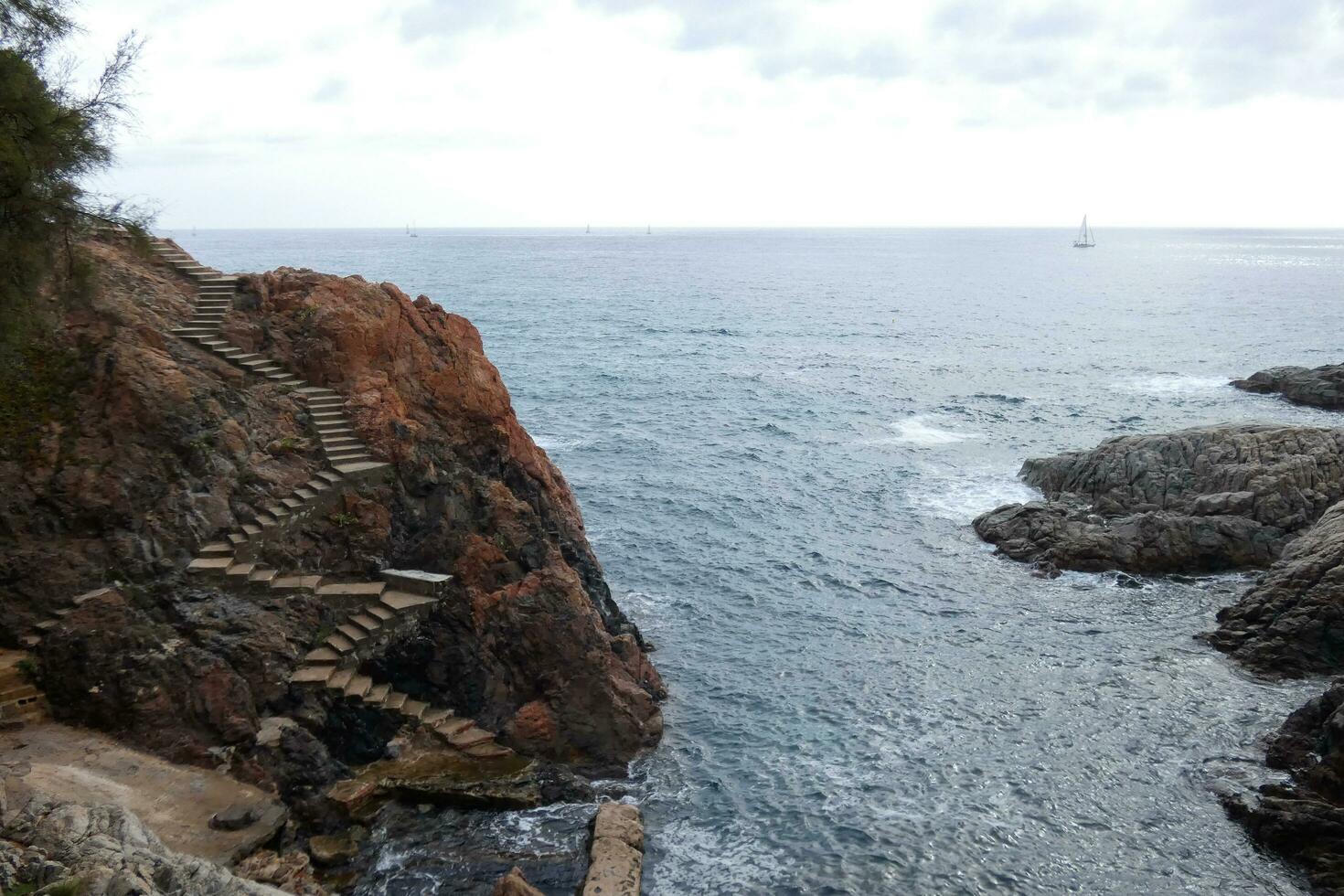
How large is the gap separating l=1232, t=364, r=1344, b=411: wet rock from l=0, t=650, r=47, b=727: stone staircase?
7571 cm

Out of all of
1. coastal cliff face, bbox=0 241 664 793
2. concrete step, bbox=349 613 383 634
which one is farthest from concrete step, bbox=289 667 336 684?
concrete step, bbox=349 613 383 634

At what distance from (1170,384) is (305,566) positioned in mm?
75688

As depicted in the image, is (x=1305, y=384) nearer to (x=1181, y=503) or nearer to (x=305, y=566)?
(x=1181, y=503)

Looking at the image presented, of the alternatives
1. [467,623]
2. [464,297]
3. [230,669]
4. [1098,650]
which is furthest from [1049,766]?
[464,297]

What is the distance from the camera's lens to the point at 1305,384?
69.4 m

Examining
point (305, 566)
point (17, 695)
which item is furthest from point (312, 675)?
point (17, 695)

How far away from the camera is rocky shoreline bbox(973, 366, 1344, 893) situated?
24.6m

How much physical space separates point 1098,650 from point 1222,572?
10.3m

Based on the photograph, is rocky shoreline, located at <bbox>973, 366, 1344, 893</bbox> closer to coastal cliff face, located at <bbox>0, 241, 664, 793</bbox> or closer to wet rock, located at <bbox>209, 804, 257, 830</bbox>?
coastal cliff face, located at <bbox>0, 241, 664, 793</bbox>

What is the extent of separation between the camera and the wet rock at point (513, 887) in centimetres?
1966

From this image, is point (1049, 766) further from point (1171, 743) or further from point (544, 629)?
point (544, 629)

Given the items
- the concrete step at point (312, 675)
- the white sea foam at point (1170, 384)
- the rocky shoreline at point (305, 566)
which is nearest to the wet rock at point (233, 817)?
the rocky shoreline at point (305, 566)

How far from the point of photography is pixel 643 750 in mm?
27828

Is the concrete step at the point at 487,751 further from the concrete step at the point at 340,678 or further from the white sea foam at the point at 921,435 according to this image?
the white sea foam at the point at 921,435
